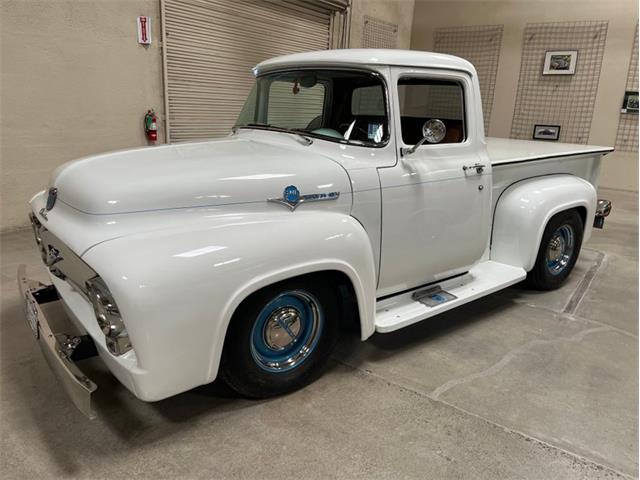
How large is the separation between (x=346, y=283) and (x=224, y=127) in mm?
5275

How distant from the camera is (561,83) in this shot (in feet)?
34.0

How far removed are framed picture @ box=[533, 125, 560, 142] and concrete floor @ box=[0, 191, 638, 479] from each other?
8.09 m

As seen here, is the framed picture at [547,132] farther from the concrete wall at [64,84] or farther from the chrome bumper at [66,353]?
the chrome bumper at [66,353]

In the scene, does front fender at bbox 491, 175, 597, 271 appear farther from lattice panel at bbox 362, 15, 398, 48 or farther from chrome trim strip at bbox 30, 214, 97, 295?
lattice panel at bbox 362, 15, 398, 48

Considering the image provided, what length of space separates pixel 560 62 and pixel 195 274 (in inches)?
422

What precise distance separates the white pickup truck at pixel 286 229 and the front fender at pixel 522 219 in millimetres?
13

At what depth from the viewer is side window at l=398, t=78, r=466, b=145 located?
10.3 feet

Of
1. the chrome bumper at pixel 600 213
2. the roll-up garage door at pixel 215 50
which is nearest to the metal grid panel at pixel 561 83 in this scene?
the roll-up garage door at pixel 215 50

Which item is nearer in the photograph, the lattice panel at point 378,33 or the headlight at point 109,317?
the headlight at point 109,317

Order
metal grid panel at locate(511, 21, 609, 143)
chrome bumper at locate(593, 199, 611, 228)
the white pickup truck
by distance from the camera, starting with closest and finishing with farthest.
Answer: the white pickup truck, chrome bumper at locate(593, 199, 611, 228), metal grid panel at locate(511, 21, 609, 143)

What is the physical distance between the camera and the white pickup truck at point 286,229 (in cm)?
200

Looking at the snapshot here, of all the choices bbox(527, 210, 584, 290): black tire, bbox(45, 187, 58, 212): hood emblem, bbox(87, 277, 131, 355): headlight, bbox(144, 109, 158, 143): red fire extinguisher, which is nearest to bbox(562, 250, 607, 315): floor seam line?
bbox(527, 210, 584, 290): black tire

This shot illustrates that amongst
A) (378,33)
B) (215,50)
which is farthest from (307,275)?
(378,33)

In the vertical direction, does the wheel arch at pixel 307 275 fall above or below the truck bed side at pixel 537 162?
below
